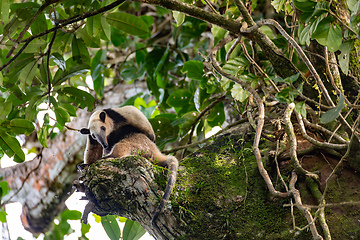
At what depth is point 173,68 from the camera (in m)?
3.64

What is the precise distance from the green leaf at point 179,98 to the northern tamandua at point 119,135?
706 millimetres

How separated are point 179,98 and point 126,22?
1251 mm

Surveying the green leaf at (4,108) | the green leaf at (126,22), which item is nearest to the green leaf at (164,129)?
the green leaf at (126,22)

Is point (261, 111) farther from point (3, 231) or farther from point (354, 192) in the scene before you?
point (3, 231)

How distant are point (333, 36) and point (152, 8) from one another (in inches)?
148

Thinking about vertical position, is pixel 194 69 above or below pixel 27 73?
below

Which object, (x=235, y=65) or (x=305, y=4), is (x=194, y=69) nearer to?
(x=235, y=65)

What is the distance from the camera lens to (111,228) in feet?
6.54

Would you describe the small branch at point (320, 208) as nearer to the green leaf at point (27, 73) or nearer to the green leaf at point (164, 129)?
the green leaf at point (164, 129)

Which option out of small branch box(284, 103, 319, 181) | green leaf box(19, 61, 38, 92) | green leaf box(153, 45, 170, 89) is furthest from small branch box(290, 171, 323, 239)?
green leaf box(153, 45, 170, 89)

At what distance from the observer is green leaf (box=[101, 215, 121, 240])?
1972 millimetres

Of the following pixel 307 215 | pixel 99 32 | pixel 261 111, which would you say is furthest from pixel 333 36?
pixel 99 32

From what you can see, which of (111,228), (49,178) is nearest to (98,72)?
(49,178)

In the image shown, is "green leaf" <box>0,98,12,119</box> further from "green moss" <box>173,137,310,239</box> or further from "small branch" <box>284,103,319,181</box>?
"small branch" <box>284,103,319,181</box>
